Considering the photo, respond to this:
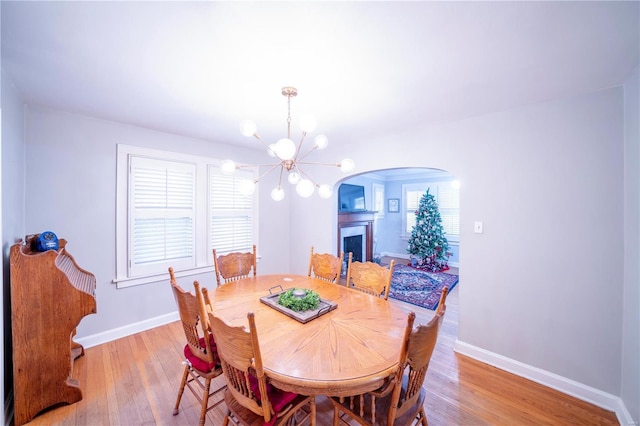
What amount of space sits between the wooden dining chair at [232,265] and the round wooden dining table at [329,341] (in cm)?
51

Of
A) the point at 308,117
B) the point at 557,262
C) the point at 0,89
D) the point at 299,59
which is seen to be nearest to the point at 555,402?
the point at 557,262

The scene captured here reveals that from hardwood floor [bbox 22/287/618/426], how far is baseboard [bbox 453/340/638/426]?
0.06 metres

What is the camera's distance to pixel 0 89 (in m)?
1.63

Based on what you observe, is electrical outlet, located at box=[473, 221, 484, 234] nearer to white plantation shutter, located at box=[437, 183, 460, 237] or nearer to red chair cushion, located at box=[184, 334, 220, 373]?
red chair cushion, located at box=[184, 334, 220, 373]

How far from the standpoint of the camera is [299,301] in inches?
68.9

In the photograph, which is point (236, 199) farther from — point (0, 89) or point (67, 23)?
point (67, 23)

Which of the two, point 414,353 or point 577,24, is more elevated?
point 577,24

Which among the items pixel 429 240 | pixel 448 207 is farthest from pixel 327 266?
pixel 448 207

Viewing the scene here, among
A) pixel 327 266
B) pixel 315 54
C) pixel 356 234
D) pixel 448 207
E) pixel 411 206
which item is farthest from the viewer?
pixel 411 206

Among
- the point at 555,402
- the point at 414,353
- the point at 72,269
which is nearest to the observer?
the point at 414,353

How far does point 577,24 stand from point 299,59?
150 centimetres

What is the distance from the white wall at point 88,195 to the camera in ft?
7.68

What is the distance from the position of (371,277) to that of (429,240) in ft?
13.7

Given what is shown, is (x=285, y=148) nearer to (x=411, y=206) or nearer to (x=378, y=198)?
(x=378, y=198)
